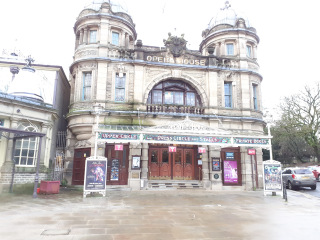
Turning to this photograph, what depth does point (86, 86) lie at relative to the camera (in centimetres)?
1720

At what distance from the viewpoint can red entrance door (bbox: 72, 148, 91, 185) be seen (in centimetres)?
1631

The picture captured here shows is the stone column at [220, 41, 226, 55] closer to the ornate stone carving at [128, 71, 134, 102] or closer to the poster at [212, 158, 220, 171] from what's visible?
the ornate stone carving at [128, 71, 134, 102]

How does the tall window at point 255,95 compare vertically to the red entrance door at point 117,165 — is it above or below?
→ above

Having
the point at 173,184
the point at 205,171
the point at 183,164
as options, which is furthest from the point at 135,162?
the point at 205,171

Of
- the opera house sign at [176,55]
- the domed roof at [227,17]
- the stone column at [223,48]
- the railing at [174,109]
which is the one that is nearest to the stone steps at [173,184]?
the railing at [174,109]

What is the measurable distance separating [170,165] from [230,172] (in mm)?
4467

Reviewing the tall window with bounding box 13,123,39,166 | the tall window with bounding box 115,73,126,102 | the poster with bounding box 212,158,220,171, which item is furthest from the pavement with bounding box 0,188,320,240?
the tall window with bounding box 115,73,126,102

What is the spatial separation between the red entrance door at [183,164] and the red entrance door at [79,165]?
640 centimetres

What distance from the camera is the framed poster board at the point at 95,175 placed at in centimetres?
1236

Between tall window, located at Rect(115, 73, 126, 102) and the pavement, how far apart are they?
8.46 m

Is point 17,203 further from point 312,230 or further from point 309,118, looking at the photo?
A: point 309,118

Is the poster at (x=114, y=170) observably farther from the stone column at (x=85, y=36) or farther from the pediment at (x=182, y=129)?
the stone column at (x=85, y=36)

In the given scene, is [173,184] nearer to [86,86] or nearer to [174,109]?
[174,109]

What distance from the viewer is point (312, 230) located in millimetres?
6621
